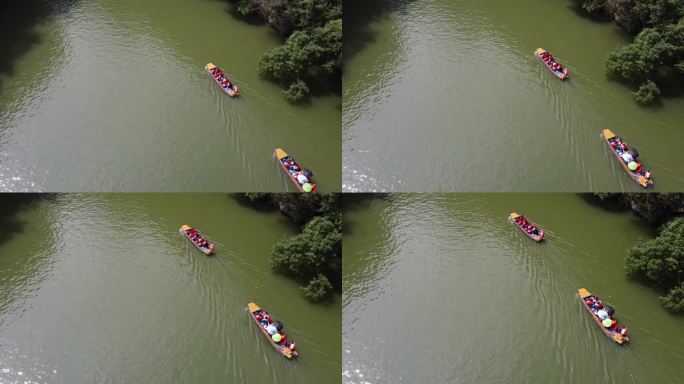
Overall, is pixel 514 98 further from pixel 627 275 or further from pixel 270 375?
pixel 270 375

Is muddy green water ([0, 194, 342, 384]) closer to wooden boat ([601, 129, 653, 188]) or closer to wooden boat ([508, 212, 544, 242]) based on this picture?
wooden boat ([508, 212, 544, 242])

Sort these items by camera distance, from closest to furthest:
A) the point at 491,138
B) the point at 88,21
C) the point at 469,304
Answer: the point at 469,304 → the point at 491,138 → the point at 88,21

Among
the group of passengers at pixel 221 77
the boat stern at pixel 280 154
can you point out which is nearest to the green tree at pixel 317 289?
the boat stern at pixel 280 154

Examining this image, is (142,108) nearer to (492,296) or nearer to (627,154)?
(492,296)

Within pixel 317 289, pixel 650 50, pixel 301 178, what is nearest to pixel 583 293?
pixel 317 289

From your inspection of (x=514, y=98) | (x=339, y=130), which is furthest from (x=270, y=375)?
(x=514, y=98)

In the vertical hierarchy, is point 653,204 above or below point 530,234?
above
